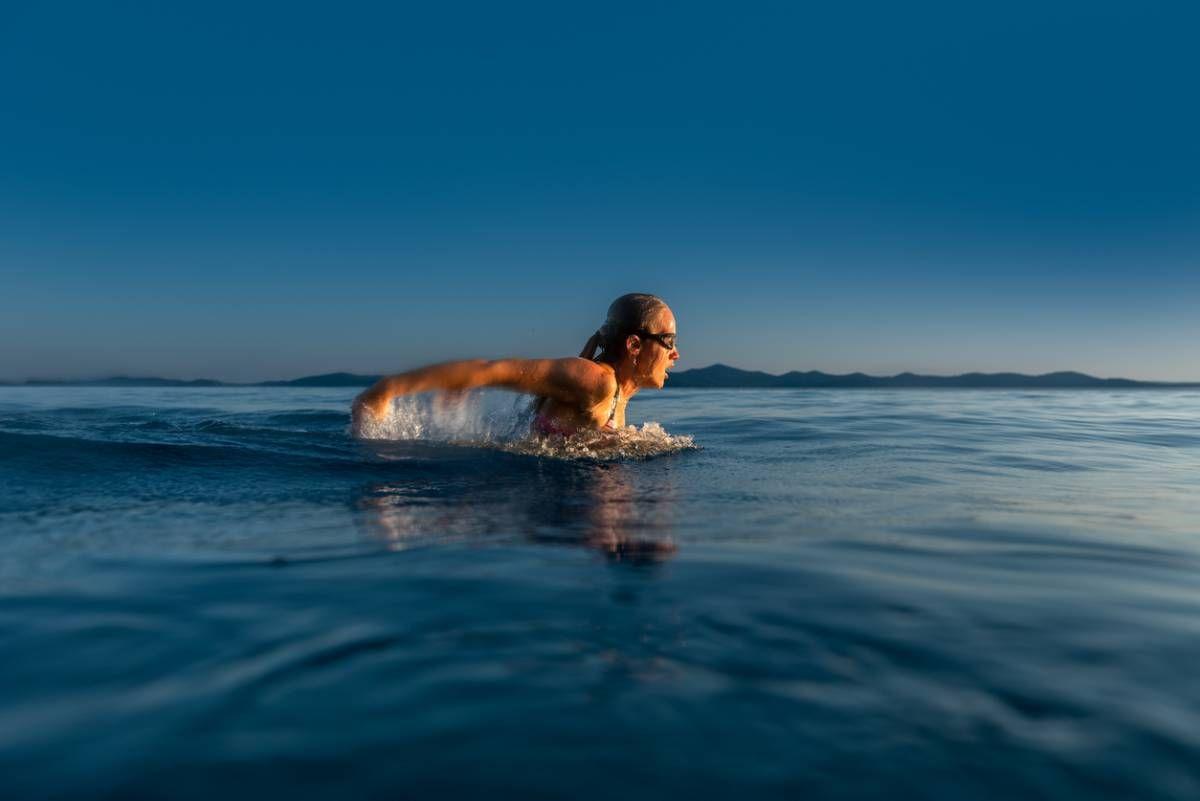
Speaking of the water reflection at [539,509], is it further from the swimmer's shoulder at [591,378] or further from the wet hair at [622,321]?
the wet hair at [622,321]

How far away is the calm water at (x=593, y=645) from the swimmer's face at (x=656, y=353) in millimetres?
2896

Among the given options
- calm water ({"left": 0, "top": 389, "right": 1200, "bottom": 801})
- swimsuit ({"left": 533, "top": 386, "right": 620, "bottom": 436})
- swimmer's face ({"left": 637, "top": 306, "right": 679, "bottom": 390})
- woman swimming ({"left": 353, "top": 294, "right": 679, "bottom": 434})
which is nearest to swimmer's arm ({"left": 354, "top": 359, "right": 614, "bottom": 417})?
woman swimming ({"left": 353, "top": 294, "right": 679, "bottom": 434})

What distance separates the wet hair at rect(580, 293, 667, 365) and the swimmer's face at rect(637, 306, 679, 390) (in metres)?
0.08

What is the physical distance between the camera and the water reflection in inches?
132

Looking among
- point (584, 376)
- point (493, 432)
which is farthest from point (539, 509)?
point (493, 432)

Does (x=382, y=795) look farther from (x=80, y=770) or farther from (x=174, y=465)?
(x=174, y=465)

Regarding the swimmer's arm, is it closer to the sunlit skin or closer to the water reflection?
the sunlit skin

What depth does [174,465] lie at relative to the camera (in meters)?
5.62

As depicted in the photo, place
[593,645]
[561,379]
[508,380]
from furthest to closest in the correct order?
[561,379] < [508,380] < [593,645]

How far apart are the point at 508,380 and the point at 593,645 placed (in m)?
4.46

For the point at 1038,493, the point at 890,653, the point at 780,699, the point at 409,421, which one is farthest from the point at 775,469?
the point at 780,699

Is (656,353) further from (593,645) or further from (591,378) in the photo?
(593,645)

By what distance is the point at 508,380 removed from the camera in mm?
6207

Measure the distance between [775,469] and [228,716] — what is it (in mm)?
5313
